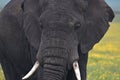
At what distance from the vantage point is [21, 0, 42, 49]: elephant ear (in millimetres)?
10742

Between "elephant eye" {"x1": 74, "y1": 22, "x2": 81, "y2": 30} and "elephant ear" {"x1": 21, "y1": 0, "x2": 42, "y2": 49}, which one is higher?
"elephant eye" {"x1": 74, "y1": 22, "x2": 81, "y2": 30}

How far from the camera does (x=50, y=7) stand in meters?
10.3

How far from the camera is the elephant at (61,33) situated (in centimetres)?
981

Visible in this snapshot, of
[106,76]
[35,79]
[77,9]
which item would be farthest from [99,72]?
[77,9]

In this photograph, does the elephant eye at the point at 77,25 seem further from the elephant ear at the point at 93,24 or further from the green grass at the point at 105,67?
the green grass at the point at 105,67

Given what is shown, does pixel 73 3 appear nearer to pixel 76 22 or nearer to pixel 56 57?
pixel 76 22

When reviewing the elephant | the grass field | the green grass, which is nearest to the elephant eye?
the elephant

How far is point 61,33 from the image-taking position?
997 centimetres

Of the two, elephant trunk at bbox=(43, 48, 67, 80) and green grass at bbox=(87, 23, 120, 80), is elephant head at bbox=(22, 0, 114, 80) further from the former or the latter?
green grass at bbox=(87, 23, 120, 80)

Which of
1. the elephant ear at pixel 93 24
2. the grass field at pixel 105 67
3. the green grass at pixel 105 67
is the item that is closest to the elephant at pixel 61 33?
the elephant ear at pixel 93 24

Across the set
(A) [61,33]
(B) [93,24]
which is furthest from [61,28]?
(B) [93,24]

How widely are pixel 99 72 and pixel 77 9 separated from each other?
10847mm

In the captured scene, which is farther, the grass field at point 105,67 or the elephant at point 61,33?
the grass field at point 105,67

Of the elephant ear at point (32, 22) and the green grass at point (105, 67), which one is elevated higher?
the elephant ear at point (32, 22)
